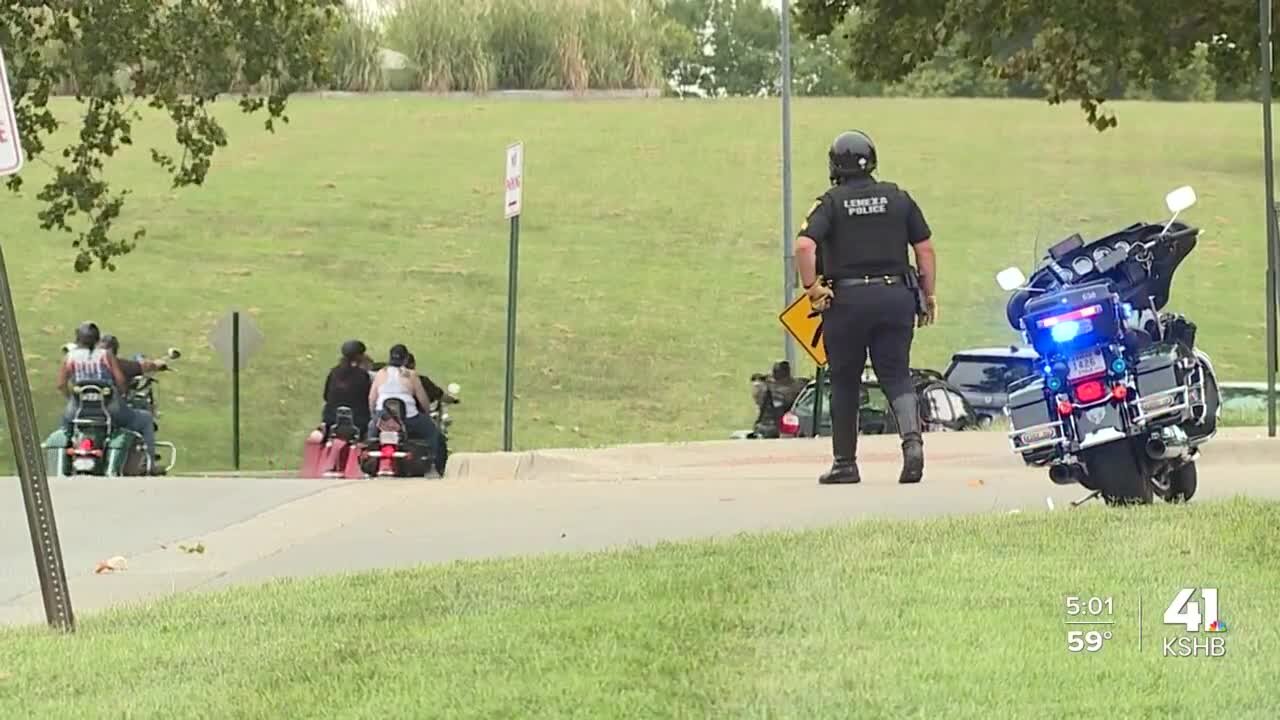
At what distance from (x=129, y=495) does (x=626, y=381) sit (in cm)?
2083

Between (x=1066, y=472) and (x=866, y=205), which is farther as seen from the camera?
Result: (x=866, y=205)

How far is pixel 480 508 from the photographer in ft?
42.1

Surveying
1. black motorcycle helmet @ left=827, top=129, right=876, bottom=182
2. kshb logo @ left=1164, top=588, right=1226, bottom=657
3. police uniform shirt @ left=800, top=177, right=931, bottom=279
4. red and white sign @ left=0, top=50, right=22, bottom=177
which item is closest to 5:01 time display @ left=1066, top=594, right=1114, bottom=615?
kshb logo @ left=1164, top=588, right=1226, bottom=657

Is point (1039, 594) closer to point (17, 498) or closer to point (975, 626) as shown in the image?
point (975, 626)

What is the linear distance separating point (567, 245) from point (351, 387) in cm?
2435

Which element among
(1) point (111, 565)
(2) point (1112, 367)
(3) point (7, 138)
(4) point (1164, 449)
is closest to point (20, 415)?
(3) point (7, 138)

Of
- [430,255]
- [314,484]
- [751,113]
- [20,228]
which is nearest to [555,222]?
[430,255]

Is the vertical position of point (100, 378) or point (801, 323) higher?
point (801, 323)

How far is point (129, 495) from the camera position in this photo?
1447 cm

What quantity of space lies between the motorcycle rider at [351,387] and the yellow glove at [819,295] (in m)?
8.37

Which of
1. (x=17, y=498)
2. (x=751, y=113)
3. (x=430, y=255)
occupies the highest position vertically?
(x=751, y=113)

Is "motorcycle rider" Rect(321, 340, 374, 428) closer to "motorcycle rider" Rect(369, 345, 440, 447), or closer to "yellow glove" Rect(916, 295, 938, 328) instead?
"motorcycle rider" Rect(369, 345, 440, 447)

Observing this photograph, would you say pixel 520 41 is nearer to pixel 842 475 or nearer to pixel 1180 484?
pixel 842 475

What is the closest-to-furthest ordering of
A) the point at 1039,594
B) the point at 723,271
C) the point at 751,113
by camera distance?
1. the point at 1039,594
2. the point at 723,271
3. the point at 751,113
